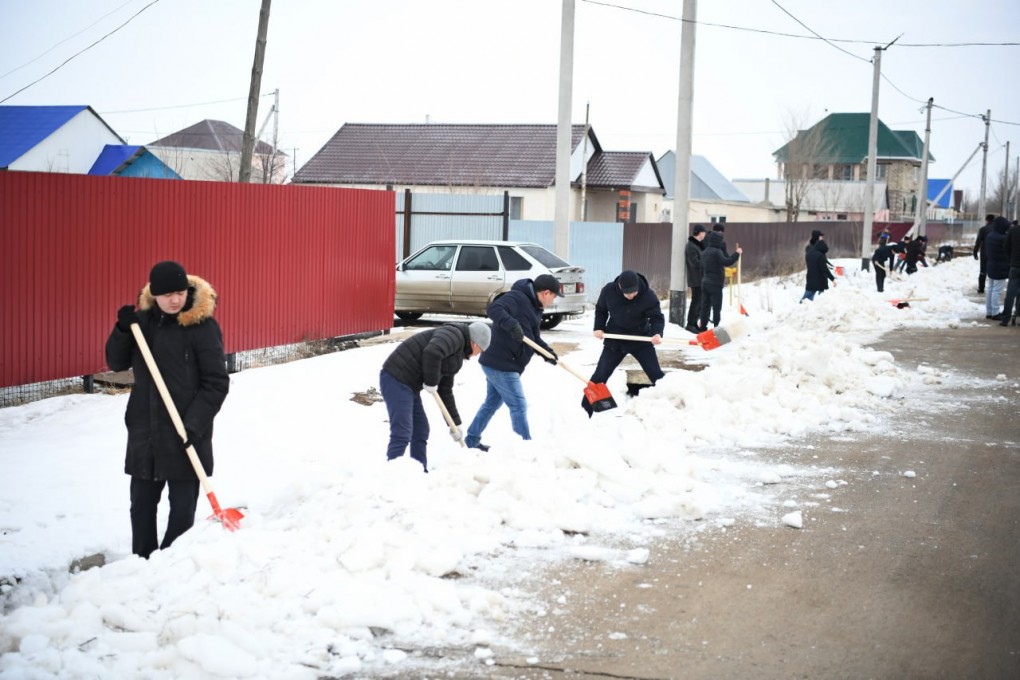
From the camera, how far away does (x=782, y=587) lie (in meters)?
5.36

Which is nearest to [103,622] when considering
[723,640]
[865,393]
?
[723,640]

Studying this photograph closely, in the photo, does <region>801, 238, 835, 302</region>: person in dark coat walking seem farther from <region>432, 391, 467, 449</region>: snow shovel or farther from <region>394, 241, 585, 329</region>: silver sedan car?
<region>432, 391, 467, 449</region>: snow shovel

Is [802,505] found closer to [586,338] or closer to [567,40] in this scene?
[586,338]

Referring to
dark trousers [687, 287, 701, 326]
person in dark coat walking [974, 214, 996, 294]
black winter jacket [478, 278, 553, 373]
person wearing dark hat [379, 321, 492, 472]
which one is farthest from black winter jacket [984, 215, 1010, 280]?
person wearing dark hat [379, 321, 492, 472]

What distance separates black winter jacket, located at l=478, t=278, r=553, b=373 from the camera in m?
8.49

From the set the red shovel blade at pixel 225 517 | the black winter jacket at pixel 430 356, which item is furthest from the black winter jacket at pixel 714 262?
the red shovel blade at pixel 225 517

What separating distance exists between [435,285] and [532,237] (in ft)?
21.3

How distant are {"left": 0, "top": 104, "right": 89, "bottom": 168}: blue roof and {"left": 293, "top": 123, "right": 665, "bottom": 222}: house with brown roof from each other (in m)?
11.4

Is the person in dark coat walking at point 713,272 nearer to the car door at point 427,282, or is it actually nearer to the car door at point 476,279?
the car door at point 476,279

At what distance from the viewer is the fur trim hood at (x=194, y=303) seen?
527cm

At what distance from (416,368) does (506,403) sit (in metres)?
1.44

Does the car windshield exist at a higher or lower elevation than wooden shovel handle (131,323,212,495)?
higher

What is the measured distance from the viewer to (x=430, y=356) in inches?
278

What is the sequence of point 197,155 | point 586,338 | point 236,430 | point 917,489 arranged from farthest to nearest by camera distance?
1. point 197,155
2. point 586,338
3. point 236,430
4. point 917,489
